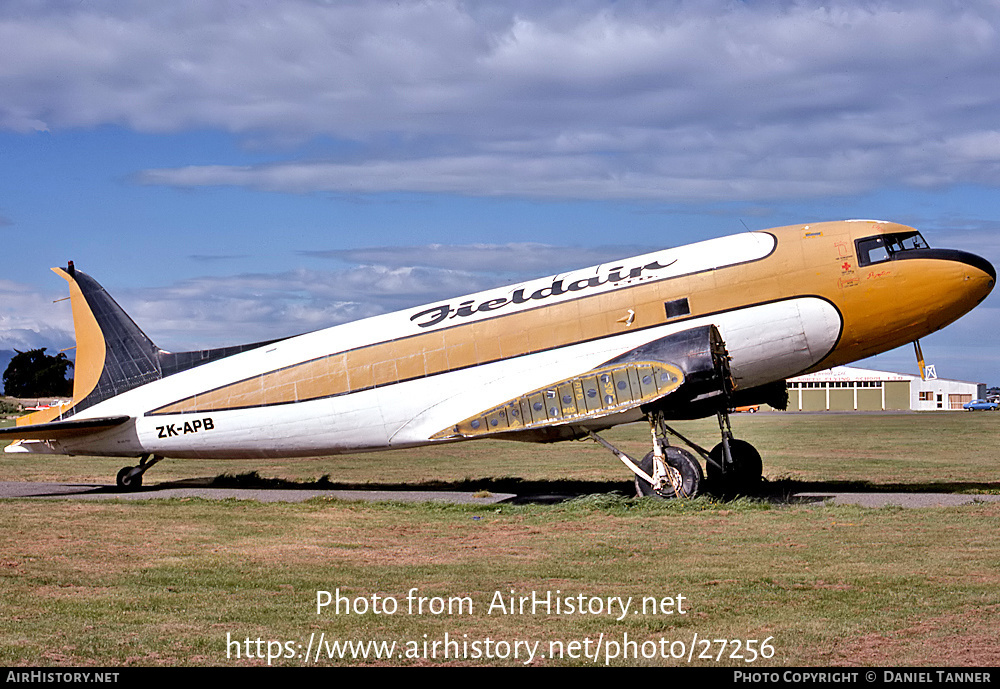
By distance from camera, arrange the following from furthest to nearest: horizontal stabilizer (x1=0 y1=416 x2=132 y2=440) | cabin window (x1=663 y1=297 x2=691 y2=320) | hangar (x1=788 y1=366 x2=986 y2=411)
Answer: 1. hangar (x1=788 y1=366 x2=986 y2=411)
2. horizontal stabilizer (x1=0 y1=416 x2=132 y2=440)
3. cabin window (x1=663 y1=297 x2=691 y2=320)

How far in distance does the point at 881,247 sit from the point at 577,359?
6.53 meters

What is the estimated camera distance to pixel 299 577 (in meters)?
12.9

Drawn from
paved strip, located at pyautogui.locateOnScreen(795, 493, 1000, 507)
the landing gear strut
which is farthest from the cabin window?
paved strip, located at pyautogui.locateOnScreen(795, 493, 1000, 507)

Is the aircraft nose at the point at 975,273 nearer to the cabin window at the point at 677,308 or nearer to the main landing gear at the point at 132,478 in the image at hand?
the cabin window at the point at 677,308

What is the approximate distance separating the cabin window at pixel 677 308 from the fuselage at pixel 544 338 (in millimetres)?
30

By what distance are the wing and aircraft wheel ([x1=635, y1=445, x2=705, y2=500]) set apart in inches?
40.1

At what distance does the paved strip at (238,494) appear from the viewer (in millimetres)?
22766

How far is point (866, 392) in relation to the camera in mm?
109562

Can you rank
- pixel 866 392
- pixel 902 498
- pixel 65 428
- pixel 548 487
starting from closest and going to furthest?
pixel 902 498
pixel 548 487
pixel 65 428
pixel 866 392

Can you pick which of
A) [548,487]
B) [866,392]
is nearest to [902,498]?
[548,487]

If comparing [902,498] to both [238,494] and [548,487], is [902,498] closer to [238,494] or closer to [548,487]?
[548,487]

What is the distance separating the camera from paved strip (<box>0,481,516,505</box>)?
22.8 meters

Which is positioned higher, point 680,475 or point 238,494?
point 238,494

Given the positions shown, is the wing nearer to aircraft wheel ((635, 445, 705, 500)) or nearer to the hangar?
aircraft wheel ((635, 445, 705, 500))
